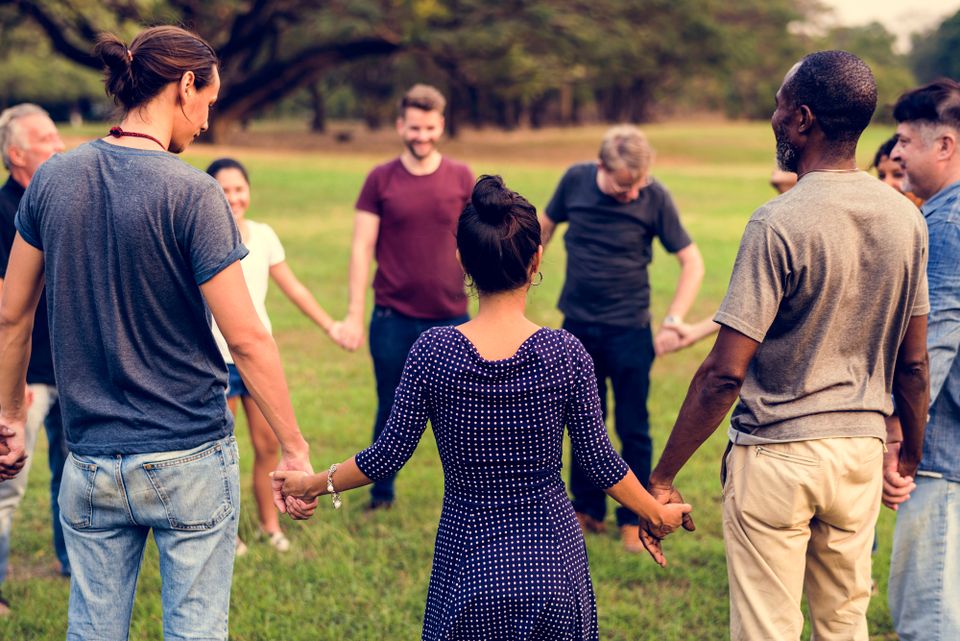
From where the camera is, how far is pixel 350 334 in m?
6.20

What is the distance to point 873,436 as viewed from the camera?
3.34 meters

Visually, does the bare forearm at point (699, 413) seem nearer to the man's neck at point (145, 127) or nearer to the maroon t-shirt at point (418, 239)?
the man's neck at point (145, 127)

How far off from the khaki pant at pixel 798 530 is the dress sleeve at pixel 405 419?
1.11m

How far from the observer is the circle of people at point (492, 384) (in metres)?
3.01

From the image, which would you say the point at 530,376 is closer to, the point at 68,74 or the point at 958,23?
the point at 68,74

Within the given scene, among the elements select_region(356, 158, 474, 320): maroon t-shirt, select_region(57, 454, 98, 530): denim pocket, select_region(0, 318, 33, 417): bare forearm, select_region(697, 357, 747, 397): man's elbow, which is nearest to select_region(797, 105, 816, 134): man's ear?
select_region(697, 357, 747, 397): man's elbow

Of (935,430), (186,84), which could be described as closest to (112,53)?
(186,84)

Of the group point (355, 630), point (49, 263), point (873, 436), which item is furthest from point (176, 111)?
point (355, 630)

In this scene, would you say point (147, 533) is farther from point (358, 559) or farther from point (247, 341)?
point (358, 559)

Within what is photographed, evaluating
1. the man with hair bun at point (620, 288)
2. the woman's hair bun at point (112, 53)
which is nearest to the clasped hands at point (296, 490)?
the woman's hair bun at point (112, 53)

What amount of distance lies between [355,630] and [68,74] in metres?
67.1

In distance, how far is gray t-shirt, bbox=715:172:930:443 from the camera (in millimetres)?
3168

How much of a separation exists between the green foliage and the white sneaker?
68.4 metres

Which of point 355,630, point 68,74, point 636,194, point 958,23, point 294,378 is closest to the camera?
point 355,630
